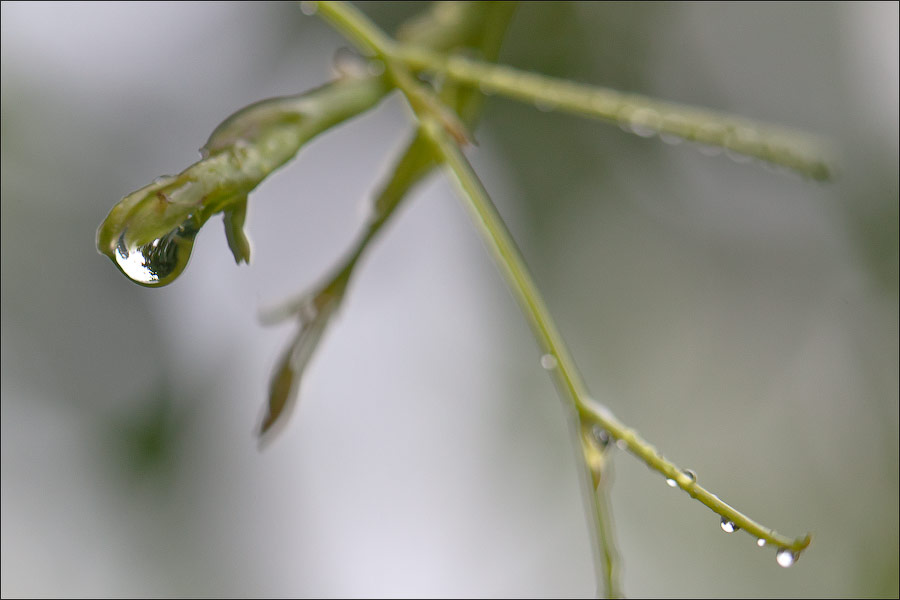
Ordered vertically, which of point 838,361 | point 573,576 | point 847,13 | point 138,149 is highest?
point 138,149

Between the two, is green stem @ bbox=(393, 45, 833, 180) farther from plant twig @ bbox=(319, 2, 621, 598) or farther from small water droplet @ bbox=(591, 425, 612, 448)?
small water droplet @ bbox=(591, 425, 612, 448)

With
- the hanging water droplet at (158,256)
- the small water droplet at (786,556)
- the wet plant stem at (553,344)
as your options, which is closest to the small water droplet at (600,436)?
the wet plant stem at (553,344)

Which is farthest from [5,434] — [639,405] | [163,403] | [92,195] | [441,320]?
[639,405]

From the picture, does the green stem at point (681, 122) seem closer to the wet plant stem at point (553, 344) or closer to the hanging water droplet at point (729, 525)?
the wet plant stem at point (553, 344)

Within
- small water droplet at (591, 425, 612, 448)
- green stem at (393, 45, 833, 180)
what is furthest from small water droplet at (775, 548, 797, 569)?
green stem at (393, 45, 833, 180)

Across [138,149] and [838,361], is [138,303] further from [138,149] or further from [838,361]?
[838,361]
